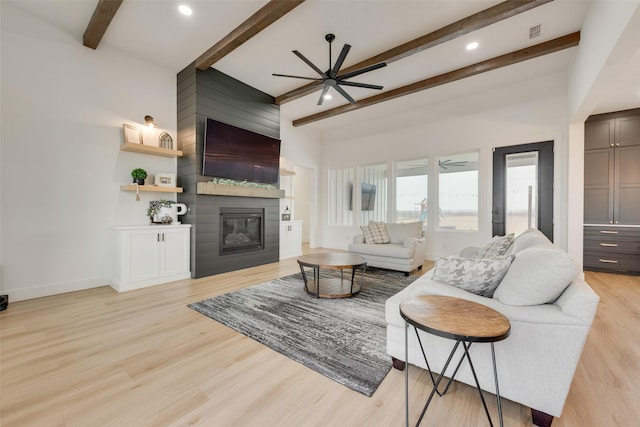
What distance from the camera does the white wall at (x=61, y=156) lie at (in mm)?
3008

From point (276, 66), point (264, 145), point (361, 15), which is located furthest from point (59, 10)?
point (361, 15)

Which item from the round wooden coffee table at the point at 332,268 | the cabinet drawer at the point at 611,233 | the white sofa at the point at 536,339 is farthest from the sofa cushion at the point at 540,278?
the cabinet drawer at the point at 611,233

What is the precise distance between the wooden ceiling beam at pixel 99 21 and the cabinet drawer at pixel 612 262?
301 inches

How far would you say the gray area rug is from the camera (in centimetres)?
178

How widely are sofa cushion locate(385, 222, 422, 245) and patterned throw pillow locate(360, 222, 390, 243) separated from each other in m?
0.10

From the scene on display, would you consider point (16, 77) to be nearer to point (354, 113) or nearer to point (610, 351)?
point (354, 113)

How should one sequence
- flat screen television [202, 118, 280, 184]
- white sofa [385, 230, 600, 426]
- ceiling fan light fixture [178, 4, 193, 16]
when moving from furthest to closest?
flat screen television [202, 118, 280, 184], ceiling fan light fixture [178, 4, 193, 16], white sofa [385, 230, 600, 426]

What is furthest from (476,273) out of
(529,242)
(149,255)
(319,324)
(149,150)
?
(149,150)

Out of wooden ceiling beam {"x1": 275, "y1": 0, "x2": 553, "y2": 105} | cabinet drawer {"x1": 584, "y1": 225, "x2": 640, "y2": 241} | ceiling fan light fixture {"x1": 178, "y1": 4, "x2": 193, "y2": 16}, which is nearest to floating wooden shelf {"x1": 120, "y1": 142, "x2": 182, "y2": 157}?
ceiling fan light fixture {"x1": 178, "y1": 4, "x2": 193, "y2": 16}

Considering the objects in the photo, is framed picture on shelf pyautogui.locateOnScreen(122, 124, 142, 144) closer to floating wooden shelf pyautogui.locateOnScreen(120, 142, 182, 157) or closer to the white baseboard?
floating wooden shelf pyautogui.locateOnScreen(120, 142, 182, 157)

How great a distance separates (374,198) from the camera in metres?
6.72

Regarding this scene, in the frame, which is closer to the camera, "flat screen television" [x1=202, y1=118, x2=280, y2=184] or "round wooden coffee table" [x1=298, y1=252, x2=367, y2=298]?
"round wooden coffee table" [x1=298, y1=252, x2=367, y2=298]

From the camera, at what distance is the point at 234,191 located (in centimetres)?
447

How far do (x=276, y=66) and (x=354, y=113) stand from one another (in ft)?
8.03
